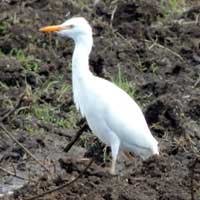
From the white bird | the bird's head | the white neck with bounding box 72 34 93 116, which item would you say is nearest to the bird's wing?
the white bird

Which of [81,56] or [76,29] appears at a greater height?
[76,29]

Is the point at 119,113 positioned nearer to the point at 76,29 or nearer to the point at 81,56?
the point at 81,56

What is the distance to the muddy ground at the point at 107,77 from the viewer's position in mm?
7730

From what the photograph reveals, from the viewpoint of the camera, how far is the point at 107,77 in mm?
11258

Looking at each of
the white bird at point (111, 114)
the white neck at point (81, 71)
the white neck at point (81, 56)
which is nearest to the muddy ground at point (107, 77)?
the white bird at point (111, 114)

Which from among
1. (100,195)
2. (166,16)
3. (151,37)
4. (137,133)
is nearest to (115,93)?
(137,133)

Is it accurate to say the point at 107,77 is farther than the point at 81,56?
Yes

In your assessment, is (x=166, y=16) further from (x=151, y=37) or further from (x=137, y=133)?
(x=137, y=133)

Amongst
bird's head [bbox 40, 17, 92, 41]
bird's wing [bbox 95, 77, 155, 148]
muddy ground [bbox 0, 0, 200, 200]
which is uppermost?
bird's head [bbox 40, 17, 92, 41]

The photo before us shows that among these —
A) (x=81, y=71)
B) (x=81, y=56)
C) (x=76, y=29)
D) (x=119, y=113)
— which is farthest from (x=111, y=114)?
(x=76, y=29)

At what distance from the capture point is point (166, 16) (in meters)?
13.1

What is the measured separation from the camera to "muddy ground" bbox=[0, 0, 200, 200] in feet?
25.4

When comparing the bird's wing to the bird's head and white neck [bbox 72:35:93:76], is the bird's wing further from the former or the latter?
the bird's head

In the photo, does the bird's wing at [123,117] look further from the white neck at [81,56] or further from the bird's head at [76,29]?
the bird's head at [76,29]
